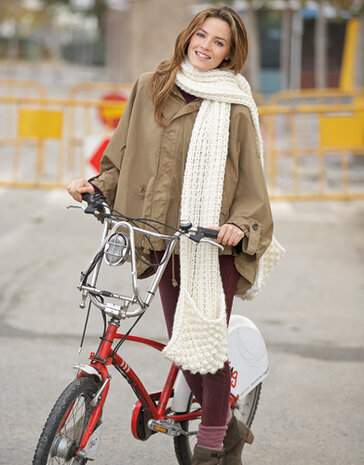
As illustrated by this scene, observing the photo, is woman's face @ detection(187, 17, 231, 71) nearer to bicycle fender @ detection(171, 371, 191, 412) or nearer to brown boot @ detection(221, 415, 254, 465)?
bicycle fender @ detection(171, 371, 191, 412)

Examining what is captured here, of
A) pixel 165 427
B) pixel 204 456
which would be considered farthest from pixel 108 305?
pixel 204 456

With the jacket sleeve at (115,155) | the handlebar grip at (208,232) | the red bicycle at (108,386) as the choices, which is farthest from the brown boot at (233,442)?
→ the jacket sleeve at (115,155)

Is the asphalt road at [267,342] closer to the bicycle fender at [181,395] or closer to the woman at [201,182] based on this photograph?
the bicycle fender at [181,395]

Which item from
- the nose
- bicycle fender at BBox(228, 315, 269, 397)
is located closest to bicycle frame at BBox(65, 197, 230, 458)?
bicycle fender at BBox(228, 315, 269, 397)

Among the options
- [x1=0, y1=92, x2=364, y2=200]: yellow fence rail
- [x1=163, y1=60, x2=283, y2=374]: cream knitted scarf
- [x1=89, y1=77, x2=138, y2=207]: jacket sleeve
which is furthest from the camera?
[x1=0, y1=92, x2=364, y2=200]: yellow fence rail

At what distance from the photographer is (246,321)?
382 cm

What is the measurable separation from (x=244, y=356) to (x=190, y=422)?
36cm

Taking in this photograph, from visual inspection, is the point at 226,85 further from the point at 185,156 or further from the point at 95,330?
the point at 95,330

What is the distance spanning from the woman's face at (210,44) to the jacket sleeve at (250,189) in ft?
0.75

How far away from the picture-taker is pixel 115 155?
134 inches

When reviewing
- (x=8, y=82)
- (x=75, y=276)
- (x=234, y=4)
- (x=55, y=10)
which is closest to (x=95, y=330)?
(x=75, y=276)

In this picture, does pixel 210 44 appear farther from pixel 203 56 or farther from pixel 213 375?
pixel 213 375

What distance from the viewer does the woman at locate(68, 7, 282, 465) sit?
3205 millimetres

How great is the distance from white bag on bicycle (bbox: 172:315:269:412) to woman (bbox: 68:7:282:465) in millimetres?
333
